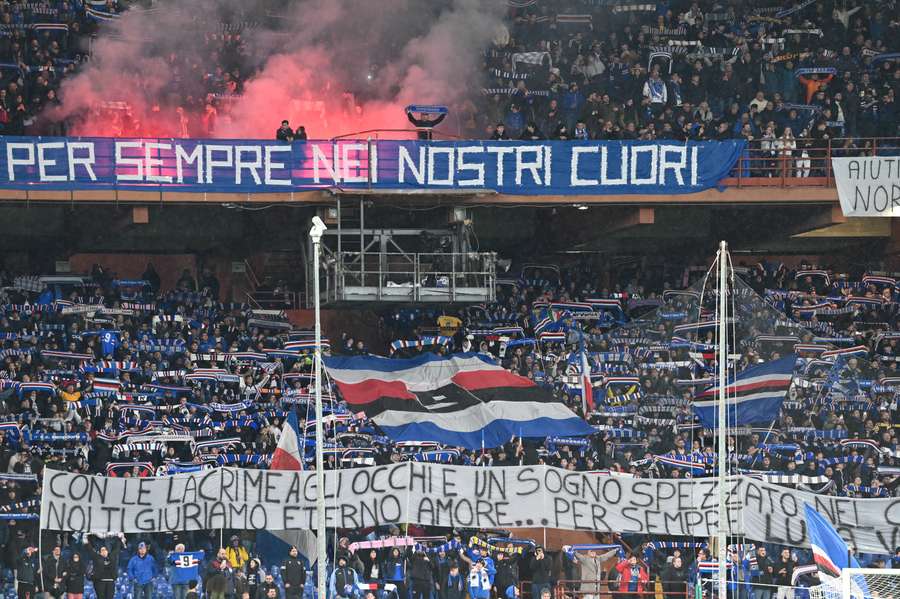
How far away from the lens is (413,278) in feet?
104

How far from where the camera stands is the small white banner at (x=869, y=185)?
3180 cm

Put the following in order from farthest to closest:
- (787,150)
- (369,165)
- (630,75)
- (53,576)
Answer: (630,75)
(787,150)
(369,165)
(53,576)

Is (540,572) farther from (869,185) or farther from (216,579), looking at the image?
(869,185)

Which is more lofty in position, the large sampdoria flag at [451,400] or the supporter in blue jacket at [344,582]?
→ the large sampdoria flag at [451,400]

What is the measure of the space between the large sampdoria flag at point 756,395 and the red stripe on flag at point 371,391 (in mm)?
4733

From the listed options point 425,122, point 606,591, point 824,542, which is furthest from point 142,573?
point 824,542

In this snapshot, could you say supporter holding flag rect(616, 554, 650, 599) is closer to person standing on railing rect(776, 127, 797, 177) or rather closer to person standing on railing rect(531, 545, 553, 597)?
person standing on railing rect(531, 545, 553, 597)

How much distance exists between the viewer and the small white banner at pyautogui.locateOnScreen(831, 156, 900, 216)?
31.8 meters

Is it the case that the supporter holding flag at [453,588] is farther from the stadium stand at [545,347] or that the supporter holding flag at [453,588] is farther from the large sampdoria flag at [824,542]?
the large sampdoria flag at [824,542]

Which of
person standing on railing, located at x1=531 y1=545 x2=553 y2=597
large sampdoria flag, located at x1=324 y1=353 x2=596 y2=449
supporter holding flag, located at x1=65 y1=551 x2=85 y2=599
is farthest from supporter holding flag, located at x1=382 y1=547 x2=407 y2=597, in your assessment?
supporter holding flag, located at x1=65 y1=551 x2=85 y2=599

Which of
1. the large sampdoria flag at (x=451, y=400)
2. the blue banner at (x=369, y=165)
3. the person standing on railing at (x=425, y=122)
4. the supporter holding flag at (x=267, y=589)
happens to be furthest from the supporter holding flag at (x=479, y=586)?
the person standing on railing at (x=425, y=122)

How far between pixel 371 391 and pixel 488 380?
194 cm

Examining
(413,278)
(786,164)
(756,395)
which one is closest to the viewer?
(756,395)

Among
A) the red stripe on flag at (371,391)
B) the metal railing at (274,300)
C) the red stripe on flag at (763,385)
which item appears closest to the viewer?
the red stripe on flag at (763,385)
